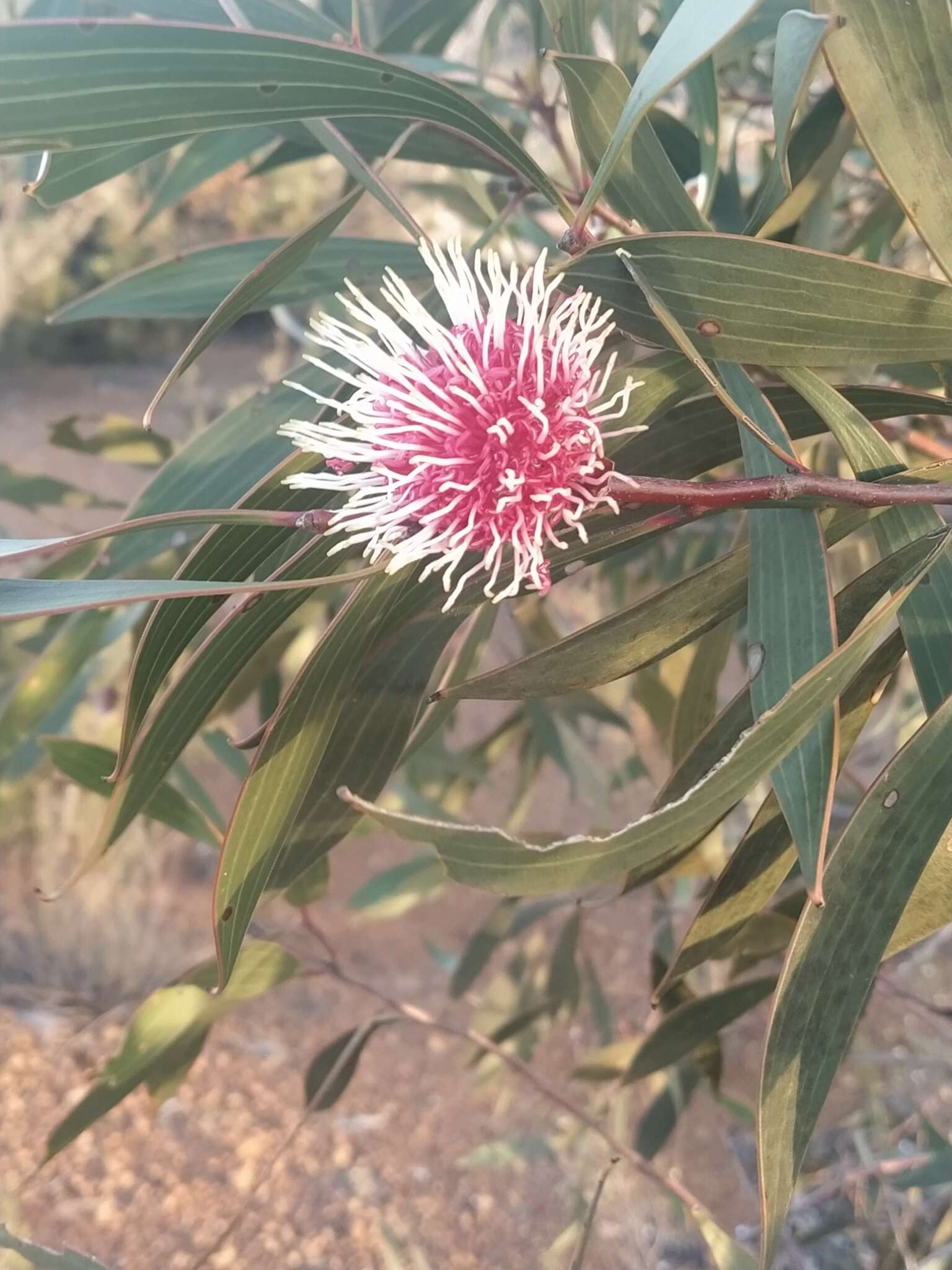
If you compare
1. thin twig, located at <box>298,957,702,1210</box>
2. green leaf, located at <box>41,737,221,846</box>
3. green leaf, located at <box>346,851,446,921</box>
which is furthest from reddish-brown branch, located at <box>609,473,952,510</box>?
green leaf, located at <box>346,851,446,921</box>

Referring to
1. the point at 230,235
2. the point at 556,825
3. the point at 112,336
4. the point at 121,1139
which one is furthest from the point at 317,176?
the point at 121,1139

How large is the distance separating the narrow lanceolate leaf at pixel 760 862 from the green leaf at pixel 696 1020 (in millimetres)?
261

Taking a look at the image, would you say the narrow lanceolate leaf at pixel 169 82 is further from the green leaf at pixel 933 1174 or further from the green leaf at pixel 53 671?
the green leaf at pixel 933 1174

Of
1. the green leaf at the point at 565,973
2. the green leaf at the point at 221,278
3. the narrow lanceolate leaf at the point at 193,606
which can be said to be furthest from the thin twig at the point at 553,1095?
the green leaf at the point at 221,278

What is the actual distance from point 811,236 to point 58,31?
58 cm

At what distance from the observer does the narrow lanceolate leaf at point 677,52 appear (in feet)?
0.93

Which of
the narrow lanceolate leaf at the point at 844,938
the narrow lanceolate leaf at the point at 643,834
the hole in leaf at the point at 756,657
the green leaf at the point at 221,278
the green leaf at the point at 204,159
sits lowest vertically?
the narrow lanceolate leaf at the point at 844,938

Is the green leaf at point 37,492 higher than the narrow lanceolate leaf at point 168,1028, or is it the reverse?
the green leaf at point 37,492

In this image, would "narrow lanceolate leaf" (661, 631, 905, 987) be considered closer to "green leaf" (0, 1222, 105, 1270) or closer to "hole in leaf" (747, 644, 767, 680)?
"hole in leaf" (747, 644, 767, 680)

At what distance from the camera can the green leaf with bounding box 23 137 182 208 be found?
1.77ft

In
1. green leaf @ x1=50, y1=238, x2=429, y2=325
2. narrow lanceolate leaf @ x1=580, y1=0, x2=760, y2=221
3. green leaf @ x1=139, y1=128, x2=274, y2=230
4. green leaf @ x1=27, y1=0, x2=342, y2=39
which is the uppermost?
green leaf @ x1=139, y1=128, x2=274, y2=230

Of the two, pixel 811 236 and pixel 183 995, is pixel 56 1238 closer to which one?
pixel 183 995

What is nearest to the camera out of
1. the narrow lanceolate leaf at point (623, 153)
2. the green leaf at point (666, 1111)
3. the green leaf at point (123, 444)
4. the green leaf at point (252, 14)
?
the narrow lanceolate leaf at point (623, 153)

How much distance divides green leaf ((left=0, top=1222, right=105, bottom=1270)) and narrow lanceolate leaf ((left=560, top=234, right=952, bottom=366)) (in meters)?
0.55
